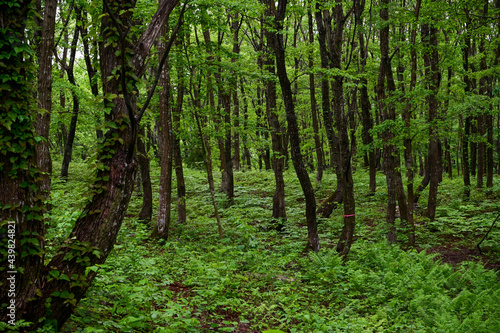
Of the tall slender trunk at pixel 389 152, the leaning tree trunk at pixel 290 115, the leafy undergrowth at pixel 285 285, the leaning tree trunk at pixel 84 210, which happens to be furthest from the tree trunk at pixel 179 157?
the leaning tree trunk at pixel 84 210

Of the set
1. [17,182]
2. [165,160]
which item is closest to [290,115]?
[165,160]

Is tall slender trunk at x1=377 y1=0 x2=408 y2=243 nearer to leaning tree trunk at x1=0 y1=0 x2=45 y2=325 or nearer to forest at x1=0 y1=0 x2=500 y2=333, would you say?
forest at x1=0 y1=0 x2=500 y2=333

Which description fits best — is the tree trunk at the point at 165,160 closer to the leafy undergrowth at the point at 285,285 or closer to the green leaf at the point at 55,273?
the leafy undergrowth at the point at 285,285

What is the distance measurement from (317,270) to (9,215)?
6.35 meters

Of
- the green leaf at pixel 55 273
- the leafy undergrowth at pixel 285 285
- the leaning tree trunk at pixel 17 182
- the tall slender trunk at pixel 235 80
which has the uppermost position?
the tall slender trunk at pixel 235 80

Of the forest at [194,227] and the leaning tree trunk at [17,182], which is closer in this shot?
the leaning tree trunk at [17,182]

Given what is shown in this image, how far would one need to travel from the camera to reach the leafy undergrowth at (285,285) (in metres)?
4.66

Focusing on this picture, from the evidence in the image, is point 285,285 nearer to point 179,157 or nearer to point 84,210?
point 84,210

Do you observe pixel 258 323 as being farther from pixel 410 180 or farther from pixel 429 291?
pixel 410 180

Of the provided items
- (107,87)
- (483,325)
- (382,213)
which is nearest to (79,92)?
(107,87)

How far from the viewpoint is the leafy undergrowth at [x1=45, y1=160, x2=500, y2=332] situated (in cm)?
466

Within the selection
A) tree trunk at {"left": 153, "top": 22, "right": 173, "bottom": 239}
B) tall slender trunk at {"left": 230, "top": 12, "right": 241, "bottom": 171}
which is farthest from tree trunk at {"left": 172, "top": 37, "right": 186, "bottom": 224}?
tall slender trunk at {"left": 230, "top": 12, "right": 241, "bottom": 171}

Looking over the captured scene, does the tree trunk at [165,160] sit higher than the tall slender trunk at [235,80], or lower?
lower

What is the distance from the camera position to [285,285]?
6.81 metres
